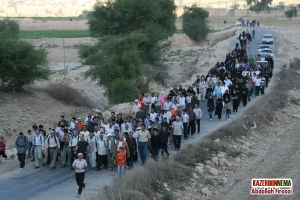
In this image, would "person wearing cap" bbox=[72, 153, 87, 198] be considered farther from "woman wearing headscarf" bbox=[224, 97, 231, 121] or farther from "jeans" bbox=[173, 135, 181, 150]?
"woman wearing headscarf" bbox=[224, 97, 231, 121]

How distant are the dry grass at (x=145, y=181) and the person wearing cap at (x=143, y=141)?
25.2 inches

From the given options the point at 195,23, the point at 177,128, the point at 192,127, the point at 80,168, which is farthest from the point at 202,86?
the point at 195,23

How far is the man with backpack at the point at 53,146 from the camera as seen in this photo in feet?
57.9

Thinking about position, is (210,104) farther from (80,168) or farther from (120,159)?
(80,168)

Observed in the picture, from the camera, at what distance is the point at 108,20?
4925 centimetres

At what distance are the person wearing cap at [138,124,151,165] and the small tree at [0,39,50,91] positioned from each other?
17.8m

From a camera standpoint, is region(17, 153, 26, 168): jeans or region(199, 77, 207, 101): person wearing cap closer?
region(17, 153, 26, 168): jeans

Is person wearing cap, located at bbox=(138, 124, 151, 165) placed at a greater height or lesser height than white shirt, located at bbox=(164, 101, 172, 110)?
lesser

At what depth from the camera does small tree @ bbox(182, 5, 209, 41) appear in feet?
254

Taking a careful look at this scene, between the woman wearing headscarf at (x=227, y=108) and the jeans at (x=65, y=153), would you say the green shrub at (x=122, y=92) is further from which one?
the jeans at (x=65, y=153)

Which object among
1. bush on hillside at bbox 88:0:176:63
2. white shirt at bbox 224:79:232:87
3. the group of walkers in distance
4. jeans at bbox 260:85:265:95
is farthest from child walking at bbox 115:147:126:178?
bush on hillside at bbox 88:0:176:63

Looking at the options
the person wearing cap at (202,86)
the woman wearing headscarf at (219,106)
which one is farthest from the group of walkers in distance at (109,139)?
the person wearing cap at (202,86)

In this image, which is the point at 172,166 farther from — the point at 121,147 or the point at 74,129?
the point at 74,129

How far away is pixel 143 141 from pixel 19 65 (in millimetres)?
18302
